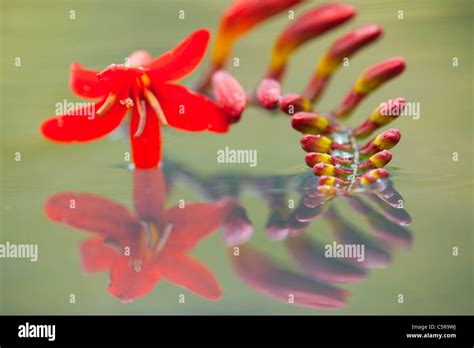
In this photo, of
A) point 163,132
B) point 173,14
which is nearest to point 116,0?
point 173,14

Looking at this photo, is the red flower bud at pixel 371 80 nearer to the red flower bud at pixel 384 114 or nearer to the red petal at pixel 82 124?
the red flower bud at pixel 384 114

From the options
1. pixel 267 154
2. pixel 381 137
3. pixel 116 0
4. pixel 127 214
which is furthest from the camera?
pixel 116 0

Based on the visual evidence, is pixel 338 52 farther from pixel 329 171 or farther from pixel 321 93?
pixel 329 171

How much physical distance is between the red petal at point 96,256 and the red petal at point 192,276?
0.08 meters

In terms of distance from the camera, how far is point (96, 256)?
1.00 meters

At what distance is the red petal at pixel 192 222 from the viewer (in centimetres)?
100

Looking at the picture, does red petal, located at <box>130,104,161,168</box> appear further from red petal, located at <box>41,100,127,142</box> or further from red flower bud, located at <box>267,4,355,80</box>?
red flower bud, located at <box>267,4,355,80</box>

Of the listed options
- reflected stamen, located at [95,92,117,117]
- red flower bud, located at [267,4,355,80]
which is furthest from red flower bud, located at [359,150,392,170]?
reflected stamen, located at [95,92,117,117]

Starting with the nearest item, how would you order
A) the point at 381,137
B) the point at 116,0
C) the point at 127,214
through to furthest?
the point at 381,137 → the point at 127,214 → the point at 116,0

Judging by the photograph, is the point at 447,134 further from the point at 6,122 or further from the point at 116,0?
the point at 6,122

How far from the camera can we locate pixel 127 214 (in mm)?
1052

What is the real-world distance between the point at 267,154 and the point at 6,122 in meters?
0.46

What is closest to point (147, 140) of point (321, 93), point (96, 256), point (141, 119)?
point (141, 119)

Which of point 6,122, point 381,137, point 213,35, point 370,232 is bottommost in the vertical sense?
point 370,232
